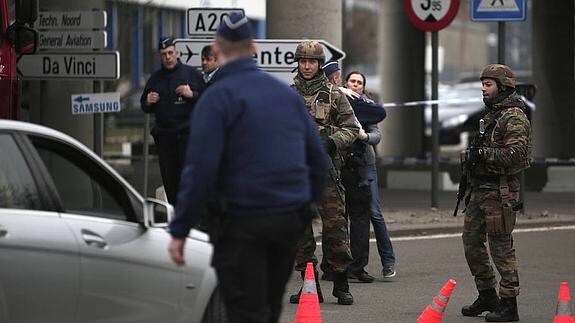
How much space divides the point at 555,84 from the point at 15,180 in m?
19.6

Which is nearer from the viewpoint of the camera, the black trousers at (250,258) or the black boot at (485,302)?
the black trousers at (250,258)

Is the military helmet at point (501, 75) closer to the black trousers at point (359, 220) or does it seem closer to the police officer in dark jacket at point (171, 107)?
the black trousers at point (359, 220)

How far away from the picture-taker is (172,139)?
14.2 meters

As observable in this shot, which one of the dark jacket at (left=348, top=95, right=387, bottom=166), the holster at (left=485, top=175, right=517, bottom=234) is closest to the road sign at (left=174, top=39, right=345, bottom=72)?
the dark jacket at (left=348, top=95, right=387, bottom=166)

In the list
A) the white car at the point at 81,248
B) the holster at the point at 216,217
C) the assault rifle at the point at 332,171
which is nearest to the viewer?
the holster at the point at 216,217

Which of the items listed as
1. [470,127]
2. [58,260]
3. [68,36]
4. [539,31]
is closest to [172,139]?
[68,36]

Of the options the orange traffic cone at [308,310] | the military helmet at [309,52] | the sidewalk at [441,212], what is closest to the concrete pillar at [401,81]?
the sidewalk at [441,212]

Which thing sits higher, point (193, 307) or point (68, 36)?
point (68, 36)

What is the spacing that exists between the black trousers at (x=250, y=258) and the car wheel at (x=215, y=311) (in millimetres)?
1261

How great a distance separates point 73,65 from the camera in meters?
16.7

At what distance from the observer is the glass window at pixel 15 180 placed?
23.8 ft

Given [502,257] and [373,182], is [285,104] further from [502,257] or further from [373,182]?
[373,182]

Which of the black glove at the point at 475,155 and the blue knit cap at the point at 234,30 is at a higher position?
the blue knit cap at the point at 234,30

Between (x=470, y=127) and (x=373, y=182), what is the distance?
988 inches
